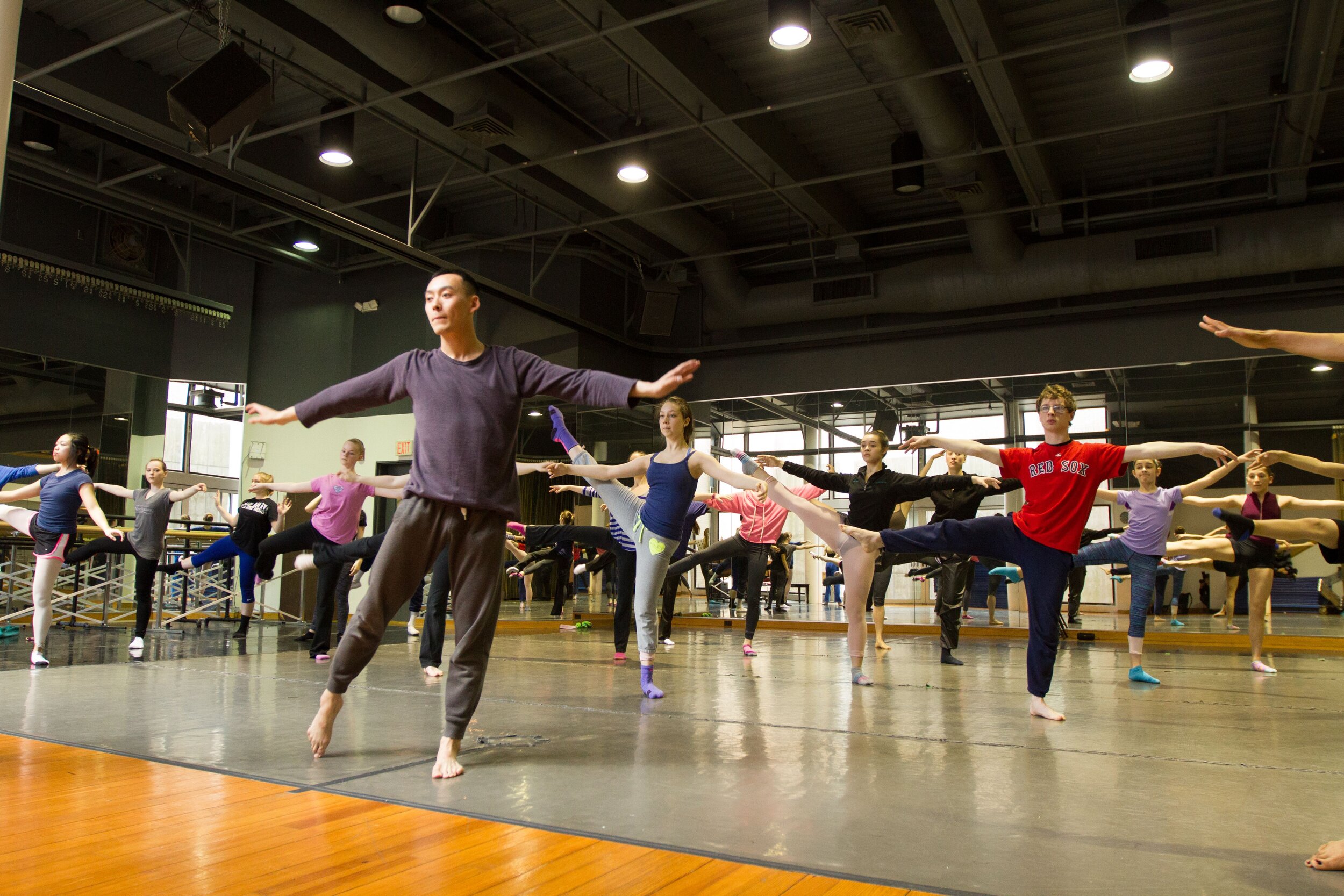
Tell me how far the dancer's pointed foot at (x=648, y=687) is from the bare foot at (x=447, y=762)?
1.97m

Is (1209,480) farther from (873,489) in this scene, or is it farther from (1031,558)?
(1031,558)

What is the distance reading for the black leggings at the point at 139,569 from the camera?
23.4ft

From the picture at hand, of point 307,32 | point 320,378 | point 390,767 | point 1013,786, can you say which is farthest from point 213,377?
point 1013,786

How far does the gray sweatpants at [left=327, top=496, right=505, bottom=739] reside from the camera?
3.09 meters

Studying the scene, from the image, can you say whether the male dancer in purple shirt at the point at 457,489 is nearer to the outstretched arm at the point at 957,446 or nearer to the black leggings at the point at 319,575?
the outstretched arm at the point at 957,446

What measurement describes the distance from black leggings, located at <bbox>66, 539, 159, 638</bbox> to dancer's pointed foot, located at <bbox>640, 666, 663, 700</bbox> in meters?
4.14

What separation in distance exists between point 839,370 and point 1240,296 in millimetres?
5363

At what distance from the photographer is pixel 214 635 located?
903cm

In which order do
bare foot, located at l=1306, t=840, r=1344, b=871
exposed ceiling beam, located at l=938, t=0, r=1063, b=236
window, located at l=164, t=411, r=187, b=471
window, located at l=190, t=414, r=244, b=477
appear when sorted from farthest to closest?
window, located at l=190, t=414, r=244, b=477 → window, located at l=164, t=411, r=187, b=471 → exposed ceiling beam, located at l=938, t=0, r=1063, b=236 → bare foot, located at l=1306, t=840, r=1344, b=871

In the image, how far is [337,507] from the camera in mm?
6766

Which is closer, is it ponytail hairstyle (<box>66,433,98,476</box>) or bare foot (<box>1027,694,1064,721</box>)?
bare foot (<box>1027,694,1064,721</box>)

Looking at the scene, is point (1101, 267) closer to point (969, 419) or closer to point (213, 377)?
point (969, 419)

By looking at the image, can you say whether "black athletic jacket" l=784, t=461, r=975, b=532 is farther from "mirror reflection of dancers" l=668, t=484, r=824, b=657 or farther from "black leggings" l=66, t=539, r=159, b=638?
"black leggings" l=66, t=539, r=159, b=638

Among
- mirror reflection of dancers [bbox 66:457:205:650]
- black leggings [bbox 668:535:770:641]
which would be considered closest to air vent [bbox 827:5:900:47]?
black leggings [bbox 668:535:770:641]
